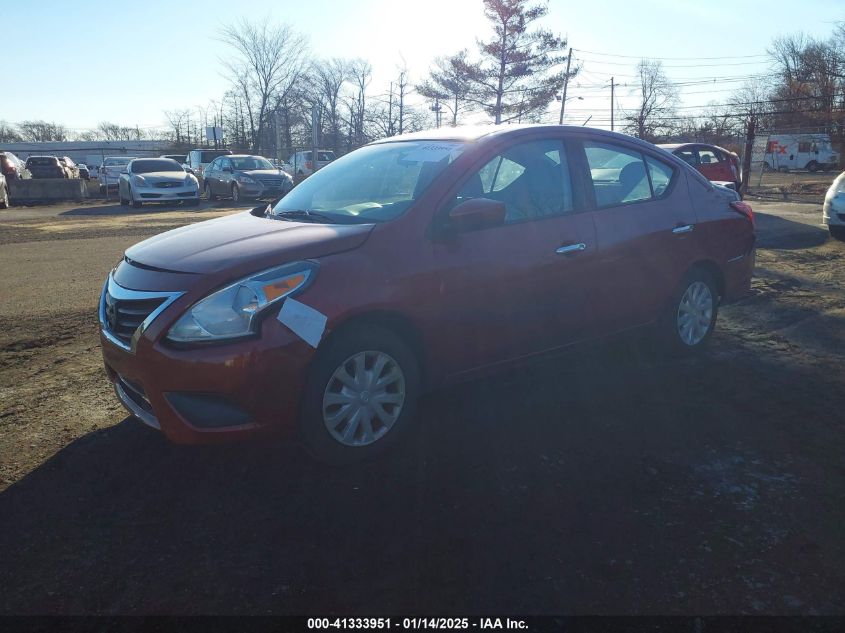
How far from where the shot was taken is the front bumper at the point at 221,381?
3045 mm

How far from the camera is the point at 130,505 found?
308 centimetres

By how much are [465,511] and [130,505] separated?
1498 mm

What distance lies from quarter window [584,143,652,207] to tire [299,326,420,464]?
72.4 inches

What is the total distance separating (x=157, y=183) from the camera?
67.2 feet

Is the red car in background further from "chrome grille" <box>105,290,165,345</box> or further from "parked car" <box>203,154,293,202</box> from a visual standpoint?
"chrome grille" <box>105,290,165,345</box>

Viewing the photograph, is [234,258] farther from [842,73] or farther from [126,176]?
[842,73]

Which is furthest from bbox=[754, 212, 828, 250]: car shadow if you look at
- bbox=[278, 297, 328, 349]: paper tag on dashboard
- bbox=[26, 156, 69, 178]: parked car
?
bbox=[26, 156, 69, 178]: parked car

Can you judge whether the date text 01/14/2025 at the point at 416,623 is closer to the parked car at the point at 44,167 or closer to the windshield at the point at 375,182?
the windshield at the point at 375,182

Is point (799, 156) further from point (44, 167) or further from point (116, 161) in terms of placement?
point (44, 167)

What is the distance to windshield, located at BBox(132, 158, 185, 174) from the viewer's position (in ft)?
68.4

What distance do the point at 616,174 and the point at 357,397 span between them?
8.16 ft

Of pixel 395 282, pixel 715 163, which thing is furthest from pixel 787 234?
pixel 395 282

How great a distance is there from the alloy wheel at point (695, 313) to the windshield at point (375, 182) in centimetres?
216

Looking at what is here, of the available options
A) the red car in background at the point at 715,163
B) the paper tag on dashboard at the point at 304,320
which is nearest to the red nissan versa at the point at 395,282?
the paper tag on dashboard at the point at 304,320
